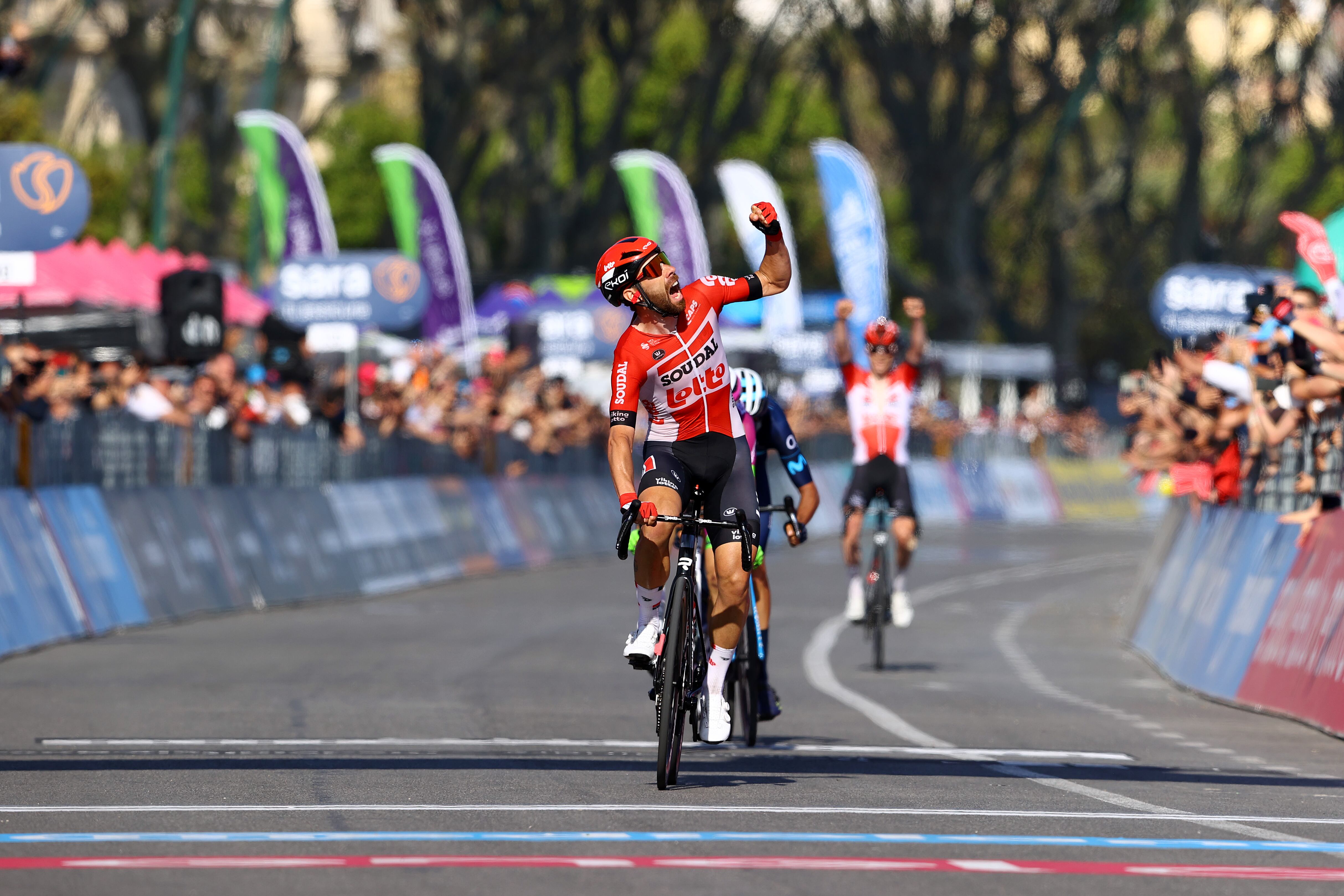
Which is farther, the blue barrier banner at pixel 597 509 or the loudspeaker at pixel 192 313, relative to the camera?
the blue barrier banner at pixel 597 509

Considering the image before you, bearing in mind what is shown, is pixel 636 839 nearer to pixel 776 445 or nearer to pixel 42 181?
pixel 776 445

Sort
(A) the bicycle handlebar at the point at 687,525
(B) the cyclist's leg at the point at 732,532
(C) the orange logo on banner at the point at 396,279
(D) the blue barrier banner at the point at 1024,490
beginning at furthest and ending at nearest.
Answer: (D) the blue barrier banner at the point at 1024,490, (C) the orange logo on banner at the point at 396,279, (B) the cyclist's leg at the point at 732,532, (A) the bicycle handlebar at the point at 687,525

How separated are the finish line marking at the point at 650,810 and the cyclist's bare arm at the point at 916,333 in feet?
26.3

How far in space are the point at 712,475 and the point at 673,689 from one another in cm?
101

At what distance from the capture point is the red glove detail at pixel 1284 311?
1587 centimetres

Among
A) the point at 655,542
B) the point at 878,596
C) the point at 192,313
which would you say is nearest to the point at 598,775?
the point at 655,542

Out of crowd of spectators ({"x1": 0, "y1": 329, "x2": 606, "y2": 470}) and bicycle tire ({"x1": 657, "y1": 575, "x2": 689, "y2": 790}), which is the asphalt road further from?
crowd of spectators ({"x1": 0, "y1": 329, "x2": 606, "y2": 470})

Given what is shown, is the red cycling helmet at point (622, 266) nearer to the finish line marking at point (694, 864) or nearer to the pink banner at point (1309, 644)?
the finish line marking at point (694, 864)

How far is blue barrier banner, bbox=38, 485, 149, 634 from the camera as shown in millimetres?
18656

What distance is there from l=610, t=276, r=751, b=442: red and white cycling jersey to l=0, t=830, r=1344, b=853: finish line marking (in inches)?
88.6

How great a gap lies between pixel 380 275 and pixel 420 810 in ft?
63.8

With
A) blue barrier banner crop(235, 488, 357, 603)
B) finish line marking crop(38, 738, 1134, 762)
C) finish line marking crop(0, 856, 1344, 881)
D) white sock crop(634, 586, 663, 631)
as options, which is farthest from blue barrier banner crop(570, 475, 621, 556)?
finish line marking crop(0, 856, 1344, 881)

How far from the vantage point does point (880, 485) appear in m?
18.9

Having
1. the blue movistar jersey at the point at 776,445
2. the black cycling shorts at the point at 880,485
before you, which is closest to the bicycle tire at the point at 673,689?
the blue movistar jersey at the point at 776,445
